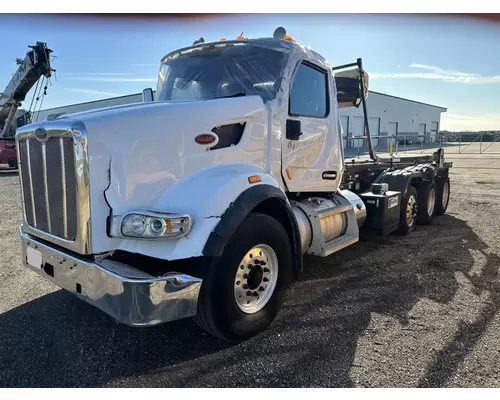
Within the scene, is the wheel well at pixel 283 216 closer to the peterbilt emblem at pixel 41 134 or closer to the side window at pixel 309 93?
the side window at pixel 309 93

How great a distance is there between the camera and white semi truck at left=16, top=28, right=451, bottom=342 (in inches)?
114

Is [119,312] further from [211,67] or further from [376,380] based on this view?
[211,67]

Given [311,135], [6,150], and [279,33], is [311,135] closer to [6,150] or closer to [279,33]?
[279,33]

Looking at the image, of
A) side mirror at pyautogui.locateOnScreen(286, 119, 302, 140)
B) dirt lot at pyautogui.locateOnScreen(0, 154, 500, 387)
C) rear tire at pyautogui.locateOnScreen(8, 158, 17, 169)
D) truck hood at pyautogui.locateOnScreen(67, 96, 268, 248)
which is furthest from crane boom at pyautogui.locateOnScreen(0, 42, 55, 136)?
truck hood at pyautogui.locateOnScreen(67, 96, 268, 248)

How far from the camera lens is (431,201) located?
8.20 meters

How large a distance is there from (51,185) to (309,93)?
2.92m

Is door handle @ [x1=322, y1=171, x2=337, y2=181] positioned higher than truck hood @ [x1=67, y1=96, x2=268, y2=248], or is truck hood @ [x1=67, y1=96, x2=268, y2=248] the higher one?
truck hood @ [x1=67, y1=96, x2=268, y2=248]

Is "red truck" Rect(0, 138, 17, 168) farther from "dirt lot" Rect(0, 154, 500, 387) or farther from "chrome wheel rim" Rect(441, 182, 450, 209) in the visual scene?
"chrome wheel rim" Rect(441, 182, 450, 209)

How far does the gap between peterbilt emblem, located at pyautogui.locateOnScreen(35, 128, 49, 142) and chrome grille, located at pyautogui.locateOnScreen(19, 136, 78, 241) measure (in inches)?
1.3

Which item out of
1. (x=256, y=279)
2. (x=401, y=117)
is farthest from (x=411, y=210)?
(x=401, y=117)

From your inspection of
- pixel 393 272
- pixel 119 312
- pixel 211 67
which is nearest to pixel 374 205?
pixel 393 272

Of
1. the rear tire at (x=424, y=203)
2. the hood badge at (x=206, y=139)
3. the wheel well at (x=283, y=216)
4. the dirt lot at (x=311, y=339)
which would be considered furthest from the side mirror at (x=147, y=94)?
the rear tire at (x=424, y=203)

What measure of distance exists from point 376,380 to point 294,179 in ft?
7.55

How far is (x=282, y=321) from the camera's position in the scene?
379cm
